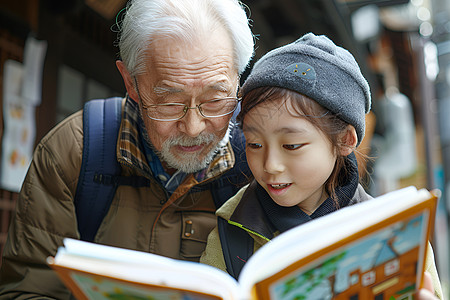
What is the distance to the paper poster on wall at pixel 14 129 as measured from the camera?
12.5 ft

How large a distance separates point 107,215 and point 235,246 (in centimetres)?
62

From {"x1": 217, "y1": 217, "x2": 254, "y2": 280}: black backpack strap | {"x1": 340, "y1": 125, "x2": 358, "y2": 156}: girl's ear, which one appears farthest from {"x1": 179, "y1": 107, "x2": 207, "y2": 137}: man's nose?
{"x1": 340, "y1": 125, "x2": 358, "y2": 156}: girl's ear

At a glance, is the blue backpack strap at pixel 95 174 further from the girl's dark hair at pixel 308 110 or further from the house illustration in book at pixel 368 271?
the house illustration in book at pixel 368 271

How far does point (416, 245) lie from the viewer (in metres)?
1.24

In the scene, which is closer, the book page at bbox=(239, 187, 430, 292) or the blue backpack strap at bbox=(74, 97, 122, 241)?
the book page at bbox=(239, 187, 430, 292)

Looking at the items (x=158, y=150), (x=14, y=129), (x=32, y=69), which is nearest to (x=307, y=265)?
(x=158, y=150)

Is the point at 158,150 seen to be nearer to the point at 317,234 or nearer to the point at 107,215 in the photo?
the point at 107,215

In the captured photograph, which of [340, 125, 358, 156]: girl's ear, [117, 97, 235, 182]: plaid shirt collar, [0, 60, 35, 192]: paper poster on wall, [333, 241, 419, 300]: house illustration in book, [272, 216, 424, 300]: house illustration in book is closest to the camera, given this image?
[272, 216, 424, 300]: house illustration in book

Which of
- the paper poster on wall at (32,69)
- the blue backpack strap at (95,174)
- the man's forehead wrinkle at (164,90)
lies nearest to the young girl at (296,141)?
the man's forehead wrinkle at (164,90)

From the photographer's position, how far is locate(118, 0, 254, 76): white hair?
1755mm

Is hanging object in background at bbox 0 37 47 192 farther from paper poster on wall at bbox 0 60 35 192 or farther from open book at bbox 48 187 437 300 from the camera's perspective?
open book at bbox 48 187 437 300

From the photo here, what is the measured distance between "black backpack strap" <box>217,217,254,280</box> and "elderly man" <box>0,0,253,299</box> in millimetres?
234

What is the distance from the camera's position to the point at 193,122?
1.74 m

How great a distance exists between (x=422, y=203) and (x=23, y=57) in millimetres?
3815
